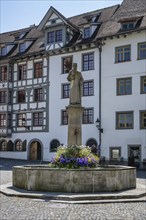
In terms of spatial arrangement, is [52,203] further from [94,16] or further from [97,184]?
[94,16]

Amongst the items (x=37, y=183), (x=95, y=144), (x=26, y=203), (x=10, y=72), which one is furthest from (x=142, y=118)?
(x=26, y=203)

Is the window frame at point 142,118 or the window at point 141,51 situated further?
the window at point 141,51

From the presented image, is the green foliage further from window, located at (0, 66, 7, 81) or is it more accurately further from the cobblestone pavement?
window, located at (0, 66, 7, 81)

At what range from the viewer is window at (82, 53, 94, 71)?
1262 inches

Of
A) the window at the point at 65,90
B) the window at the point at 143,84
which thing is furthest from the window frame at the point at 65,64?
the window at the point at 143,84

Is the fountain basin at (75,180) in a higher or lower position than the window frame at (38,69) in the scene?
lower

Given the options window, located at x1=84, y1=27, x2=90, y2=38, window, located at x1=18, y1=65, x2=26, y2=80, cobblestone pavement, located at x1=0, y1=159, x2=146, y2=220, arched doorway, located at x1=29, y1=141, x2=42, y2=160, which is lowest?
cobblestone pavement, located at x1=0, y1=159, x2=146, y2=220

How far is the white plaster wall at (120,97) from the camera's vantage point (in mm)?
29094

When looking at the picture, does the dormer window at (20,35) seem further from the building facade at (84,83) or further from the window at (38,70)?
the window at (38,70)

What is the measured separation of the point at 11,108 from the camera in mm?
37344

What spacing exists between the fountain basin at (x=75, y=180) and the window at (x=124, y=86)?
17.4 metres

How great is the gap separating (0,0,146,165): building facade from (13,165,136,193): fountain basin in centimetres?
1432


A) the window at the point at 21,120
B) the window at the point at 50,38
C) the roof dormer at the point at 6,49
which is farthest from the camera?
the roof dormer at the point at 6,49

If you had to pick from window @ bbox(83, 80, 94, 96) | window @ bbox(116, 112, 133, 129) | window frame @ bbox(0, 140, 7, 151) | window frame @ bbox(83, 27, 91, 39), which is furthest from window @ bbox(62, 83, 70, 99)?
window frame @ bbox(0, 140, 7, 151)
